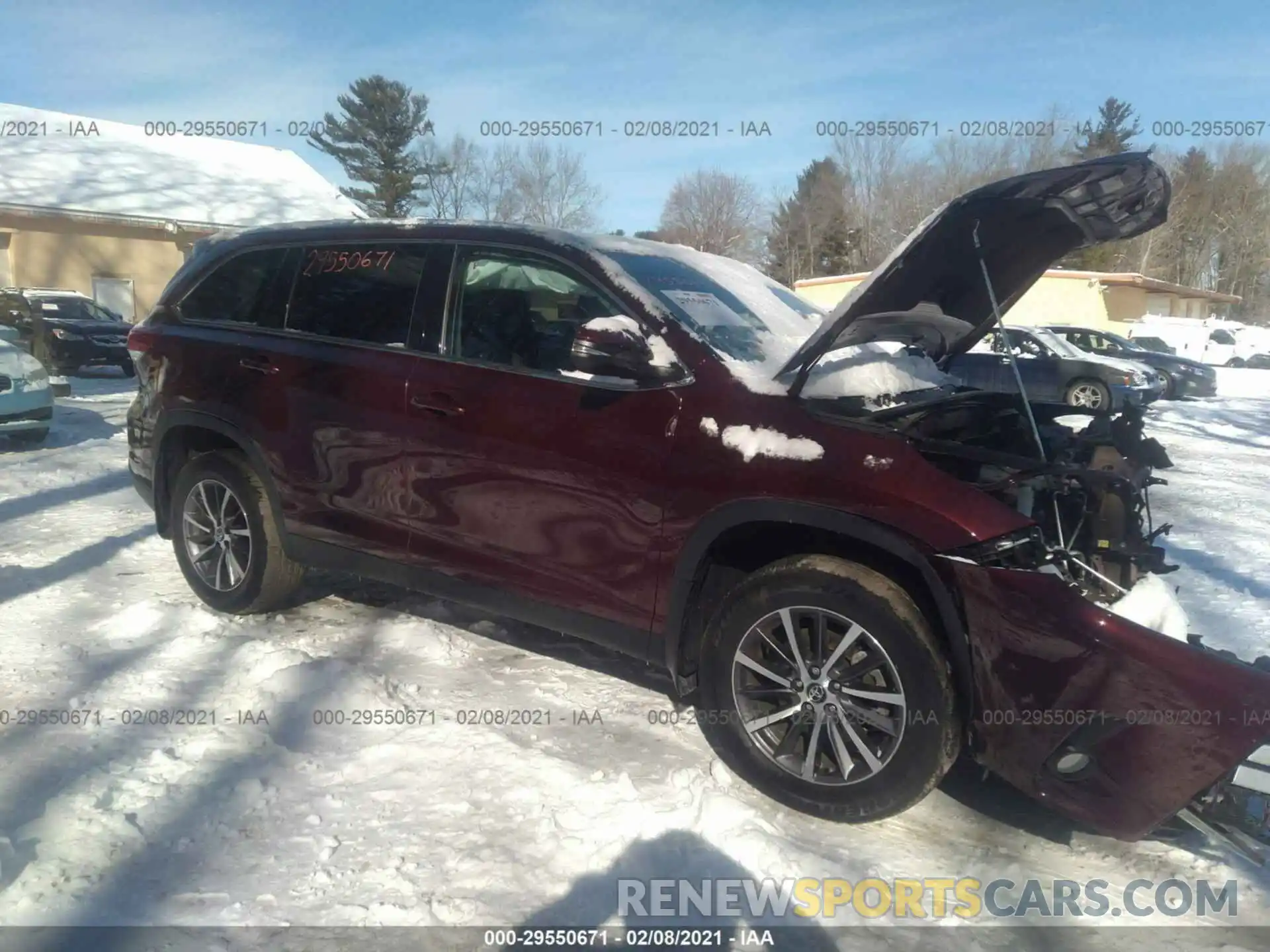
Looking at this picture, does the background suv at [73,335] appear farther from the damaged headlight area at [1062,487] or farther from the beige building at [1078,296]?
the beige building at [1078,296]

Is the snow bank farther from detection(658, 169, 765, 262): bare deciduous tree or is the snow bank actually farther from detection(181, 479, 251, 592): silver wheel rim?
detection(658, 169, 765, 262): bare deciduous tree

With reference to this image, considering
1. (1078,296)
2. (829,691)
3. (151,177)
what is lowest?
(829,691)

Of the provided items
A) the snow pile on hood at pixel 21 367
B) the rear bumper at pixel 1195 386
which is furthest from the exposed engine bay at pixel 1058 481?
the rear bumper at pixel 1195 386

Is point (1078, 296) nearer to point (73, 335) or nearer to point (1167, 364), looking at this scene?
point (1167, 364)

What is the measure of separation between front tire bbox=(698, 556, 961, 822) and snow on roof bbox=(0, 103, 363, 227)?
23462mm

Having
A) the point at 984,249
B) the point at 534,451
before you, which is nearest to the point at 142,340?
the point at 534,451

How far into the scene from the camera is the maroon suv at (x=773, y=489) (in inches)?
108

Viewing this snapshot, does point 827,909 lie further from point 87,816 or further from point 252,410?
point 252,410

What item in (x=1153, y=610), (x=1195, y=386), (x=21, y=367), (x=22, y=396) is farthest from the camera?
(x=1195, y=386)

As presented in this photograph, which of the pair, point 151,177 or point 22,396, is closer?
point 22,396

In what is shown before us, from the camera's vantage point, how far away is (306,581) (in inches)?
211

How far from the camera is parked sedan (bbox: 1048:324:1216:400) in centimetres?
1906

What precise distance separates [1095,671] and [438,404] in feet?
8.36

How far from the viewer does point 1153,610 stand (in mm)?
2986
